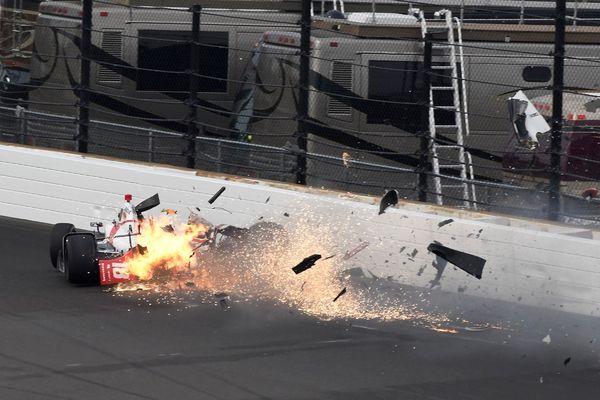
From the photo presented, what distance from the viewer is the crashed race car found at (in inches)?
412

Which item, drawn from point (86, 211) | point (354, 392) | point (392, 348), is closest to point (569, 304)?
point (392, 348)

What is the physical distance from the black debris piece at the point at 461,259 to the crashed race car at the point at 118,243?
1.46 m

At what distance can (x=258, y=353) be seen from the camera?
852 centimetres

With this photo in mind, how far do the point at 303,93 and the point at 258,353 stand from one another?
4.33 metres

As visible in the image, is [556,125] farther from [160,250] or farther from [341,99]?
[160,250]

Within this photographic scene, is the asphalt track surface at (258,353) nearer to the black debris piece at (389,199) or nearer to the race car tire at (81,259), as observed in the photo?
the race car tire at (81,259)

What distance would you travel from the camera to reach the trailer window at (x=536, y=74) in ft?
44.2

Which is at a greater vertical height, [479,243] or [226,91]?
[226,91]

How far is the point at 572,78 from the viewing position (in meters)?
11.5

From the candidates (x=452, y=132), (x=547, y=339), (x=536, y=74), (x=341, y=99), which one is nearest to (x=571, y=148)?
(x=452, y=132)

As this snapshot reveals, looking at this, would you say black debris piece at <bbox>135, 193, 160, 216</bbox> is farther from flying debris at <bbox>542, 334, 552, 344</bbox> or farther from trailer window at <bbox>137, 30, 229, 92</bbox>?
trailer window at <bbox>137, 30, 229, 92</bbox>

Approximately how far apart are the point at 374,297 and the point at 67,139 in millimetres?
4914

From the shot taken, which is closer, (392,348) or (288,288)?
(392,348)

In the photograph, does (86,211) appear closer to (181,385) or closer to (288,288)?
(288,288)
